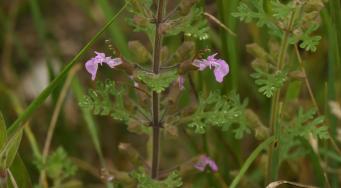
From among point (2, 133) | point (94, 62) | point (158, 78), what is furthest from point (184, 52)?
point (2, 133)

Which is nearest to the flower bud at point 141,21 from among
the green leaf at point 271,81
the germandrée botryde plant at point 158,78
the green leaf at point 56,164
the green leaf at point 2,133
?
the germandrée botryde plant at point 158,78

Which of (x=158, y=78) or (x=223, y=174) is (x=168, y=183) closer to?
(x=158, y=78)

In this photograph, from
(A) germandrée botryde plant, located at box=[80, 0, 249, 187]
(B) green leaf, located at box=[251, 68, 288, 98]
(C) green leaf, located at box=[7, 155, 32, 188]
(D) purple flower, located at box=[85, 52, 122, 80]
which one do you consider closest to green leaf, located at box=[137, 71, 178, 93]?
(A) germandrée botryde plant, located at box=[80, 0, 249, 187]

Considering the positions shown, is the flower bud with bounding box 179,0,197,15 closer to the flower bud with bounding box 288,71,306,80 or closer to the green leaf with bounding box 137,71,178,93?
the green leaf with bounding box 137,71,178,93

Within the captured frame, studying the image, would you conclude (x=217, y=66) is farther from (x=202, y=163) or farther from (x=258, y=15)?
(x=202, y=163)

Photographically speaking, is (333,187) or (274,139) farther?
(333,187)

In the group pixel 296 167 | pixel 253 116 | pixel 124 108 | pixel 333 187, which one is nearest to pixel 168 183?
pixel 124 108
